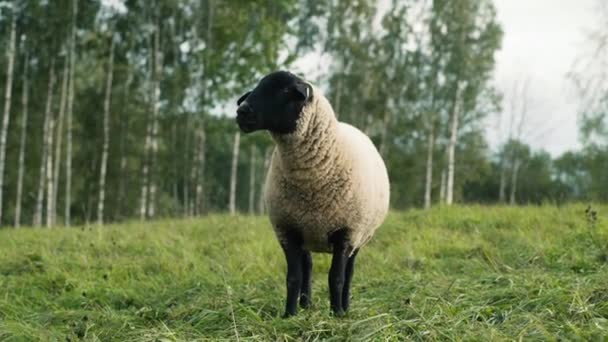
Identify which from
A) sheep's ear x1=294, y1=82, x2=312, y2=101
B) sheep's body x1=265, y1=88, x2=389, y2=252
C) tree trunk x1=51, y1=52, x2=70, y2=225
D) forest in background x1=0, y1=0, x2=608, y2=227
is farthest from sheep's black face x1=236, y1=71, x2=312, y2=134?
tree trunk x1=51, y1=52, x2=70, y2=225

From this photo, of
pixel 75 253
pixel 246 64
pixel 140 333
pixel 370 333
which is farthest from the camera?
pixel 246 64

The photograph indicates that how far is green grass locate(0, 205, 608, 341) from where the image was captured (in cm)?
442

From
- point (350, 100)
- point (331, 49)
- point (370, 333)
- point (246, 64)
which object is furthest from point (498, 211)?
point (350, 100)

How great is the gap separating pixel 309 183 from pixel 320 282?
7.93 ft

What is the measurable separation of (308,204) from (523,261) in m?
3.63

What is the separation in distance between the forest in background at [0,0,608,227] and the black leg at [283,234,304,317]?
51.7 ft

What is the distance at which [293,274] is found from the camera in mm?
5227

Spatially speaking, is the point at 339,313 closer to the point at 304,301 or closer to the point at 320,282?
the point at 304,301

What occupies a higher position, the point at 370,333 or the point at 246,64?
the point at 246,64

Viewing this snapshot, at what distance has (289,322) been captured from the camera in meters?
4.61

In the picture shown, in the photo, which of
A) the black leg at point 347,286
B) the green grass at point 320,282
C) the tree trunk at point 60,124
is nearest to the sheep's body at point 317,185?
the black leg at point 347,286

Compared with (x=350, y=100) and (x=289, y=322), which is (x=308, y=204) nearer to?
(x=289, y=322)

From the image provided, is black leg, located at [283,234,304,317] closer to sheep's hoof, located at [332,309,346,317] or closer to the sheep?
the sheep

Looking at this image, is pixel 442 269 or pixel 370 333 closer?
pixel 370 333
